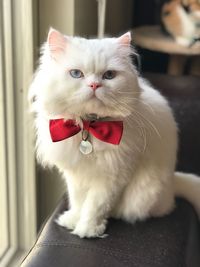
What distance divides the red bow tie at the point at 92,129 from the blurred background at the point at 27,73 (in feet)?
0.81

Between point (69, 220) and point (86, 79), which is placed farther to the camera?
point (69, 220)

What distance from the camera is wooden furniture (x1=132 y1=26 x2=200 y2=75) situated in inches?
62.7

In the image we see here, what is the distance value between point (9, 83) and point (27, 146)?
21 cm

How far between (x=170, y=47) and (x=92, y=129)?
29.4 inches

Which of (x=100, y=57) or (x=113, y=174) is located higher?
(x=100, y=57)

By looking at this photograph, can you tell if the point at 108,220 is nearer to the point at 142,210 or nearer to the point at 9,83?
the point at 142,210

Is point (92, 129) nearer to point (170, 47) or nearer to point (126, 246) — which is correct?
point (126, 246)

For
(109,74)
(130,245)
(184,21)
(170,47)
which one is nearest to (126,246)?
(130,245)

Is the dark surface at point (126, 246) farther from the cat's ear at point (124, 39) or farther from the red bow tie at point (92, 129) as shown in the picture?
the cat's ear at point (124, 39)

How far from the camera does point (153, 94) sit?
1148 millimetres

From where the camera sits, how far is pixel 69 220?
3.72ft

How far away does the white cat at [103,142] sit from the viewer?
890 mm

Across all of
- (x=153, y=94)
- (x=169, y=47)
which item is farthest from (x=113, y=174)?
(x=169, y=47)

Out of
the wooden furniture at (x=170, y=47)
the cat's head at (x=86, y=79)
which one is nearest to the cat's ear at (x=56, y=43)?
the cat's head at (x=86, y=79)
